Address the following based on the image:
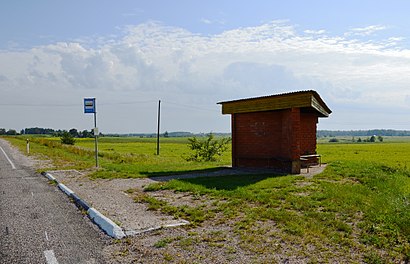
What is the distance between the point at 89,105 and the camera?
57.9ft

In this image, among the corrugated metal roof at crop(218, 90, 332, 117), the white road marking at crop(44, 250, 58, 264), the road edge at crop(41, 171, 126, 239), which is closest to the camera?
the white road marking at crop(44, 250, 58, 264)

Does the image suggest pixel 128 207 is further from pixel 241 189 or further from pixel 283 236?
pixel 283 236

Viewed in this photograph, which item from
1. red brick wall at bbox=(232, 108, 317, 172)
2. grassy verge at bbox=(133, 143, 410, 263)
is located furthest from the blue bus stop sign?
grassy verge at bbox=(133, 143, 410, 263)

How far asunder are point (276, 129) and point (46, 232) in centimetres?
1035

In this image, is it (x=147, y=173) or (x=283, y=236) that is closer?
(x=283, y=236)

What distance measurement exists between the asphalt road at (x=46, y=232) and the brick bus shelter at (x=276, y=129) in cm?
791

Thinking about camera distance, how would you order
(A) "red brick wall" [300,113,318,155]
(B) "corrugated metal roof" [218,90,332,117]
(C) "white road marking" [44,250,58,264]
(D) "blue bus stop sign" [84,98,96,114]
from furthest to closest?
1. (D) "blue bus stop sign" [84,98,96,114]
2. (A) "red brick wall" [300,113,318,155]
3. (B) "corrugated metal roof" [218,90,332,117]
4. (C) "white road marking" [44,250,58,264]

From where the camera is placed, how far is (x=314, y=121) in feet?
Answer: 55.7

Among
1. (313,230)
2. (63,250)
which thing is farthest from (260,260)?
(63,250)

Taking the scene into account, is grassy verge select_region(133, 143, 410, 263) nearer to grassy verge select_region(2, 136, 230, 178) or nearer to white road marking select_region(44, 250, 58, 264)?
white road marking select_region(44, 250, 58, 264)

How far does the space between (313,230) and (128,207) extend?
13.1 ft

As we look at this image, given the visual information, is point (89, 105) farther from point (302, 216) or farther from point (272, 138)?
point (302, 216)

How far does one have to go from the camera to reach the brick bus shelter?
1350 centimetres

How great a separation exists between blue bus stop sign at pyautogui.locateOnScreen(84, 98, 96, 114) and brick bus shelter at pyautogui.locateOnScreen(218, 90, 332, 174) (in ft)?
19.7
